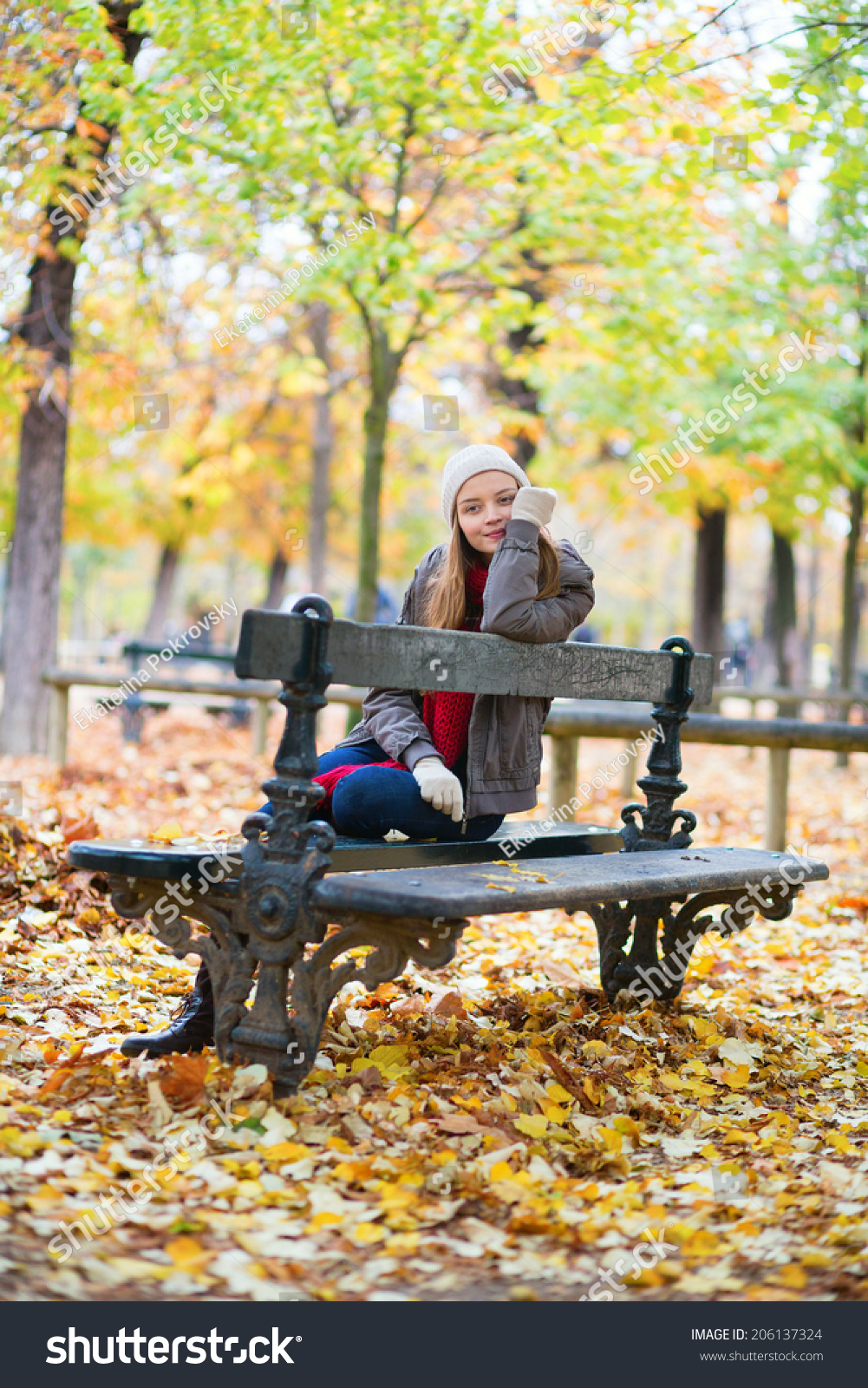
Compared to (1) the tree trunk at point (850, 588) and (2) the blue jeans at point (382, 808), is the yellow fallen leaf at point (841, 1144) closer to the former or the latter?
(2) the blue jeans at point (382, 808)

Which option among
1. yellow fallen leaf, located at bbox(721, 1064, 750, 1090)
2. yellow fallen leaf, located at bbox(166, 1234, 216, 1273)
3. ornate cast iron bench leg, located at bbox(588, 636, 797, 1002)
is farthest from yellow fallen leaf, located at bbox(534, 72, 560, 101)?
yellow fallen leaf, located at bbox(166, 1234, 216, 1273)

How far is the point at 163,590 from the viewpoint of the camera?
20688mm

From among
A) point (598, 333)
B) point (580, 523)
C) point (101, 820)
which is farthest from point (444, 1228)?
point (580, 523)

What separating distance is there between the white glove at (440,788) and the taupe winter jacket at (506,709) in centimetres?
7

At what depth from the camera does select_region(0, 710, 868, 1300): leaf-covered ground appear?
91.8 inches

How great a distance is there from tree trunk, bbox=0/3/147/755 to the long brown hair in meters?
6.13

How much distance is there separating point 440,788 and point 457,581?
0.67 meters

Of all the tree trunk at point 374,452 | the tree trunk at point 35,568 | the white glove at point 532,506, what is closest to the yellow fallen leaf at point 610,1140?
the white glove at point 532,506

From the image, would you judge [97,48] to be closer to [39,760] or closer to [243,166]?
[243,166]

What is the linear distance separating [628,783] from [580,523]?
14.4 m

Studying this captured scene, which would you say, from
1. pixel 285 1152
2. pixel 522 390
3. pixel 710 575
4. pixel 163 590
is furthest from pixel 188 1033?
pixel 163 590

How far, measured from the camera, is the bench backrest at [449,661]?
284 centimetres
